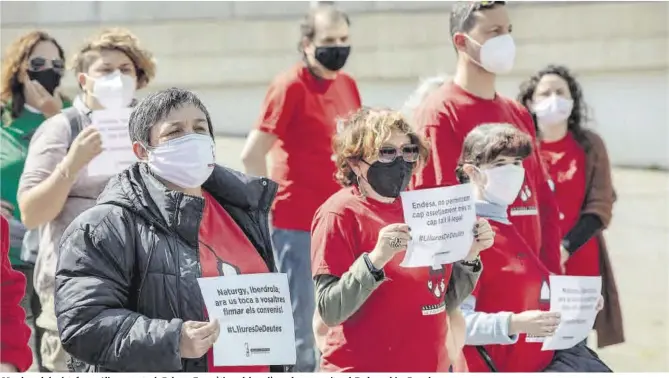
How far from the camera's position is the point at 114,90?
575 cm

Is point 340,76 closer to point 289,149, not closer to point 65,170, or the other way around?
point 289,149

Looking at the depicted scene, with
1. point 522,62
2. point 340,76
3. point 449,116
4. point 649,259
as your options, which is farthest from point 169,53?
point 449,116

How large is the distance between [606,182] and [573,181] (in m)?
0.19

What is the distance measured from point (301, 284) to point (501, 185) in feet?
→ 6.14

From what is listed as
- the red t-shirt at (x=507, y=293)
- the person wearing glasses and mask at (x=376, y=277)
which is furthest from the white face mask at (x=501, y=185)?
the person wearing glasses and mask at (x=376, y=277)

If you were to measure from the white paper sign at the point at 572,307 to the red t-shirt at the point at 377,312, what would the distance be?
88 centimetres

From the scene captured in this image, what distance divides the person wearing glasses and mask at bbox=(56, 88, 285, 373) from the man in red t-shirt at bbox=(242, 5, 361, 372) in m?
2.69

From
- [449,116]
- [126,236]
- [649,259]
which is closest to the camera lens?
[126,236]

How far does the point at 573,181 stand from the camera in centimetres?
707

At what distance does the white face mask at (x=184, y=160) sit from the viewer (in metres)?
3.98

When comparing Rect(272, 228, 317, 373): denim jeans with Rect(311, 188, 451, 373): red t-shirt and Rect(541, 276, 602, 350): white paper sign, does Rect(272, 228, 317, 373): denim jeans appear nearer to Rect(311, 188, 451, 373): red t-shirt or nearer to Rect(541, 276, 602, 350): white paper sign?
Rect(541, 276, 602, 350): white paper sign

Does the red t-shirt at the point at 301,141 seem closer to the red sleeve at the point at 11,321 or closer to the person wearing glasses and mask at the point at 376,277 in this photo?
the person wearing glasses and mask at the point at 376,277

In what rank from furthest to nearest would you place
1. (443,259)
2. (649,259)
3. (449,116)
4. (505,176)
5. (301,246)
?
(649,259) → (301,246) → (449,116) → (505,176) → (443,259)

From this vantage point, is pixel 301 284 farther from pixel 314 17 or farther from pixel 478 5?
pixel 478 5
